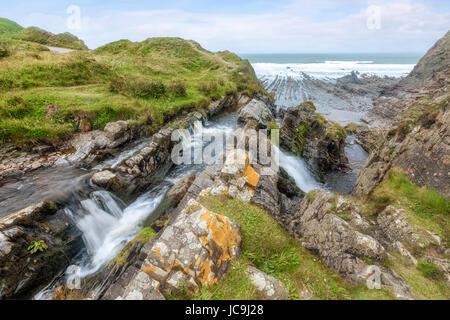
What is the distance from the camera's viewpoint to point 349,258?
597 centimetres

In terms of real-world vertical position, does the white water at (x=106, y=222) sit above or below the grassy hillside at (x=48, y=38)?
below

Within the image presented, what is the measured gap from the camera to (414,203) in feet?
26.0

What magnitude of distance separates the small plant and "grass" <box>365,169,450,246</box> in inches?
556

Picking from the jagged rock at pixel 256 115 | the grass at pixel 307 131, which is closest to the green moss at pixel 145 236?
the grass at pixel 307 131

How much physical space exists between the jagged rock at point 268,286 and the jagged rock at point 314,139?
1698 centimetres

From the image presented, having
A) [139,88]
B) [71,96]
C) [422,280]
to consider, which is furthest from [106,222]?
[139,88]

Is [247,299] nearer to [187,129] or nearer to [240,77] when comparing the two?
[187,129]

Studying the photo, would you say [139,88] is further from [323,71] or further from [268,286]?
[323,71]

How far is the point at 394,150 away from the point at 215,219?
12.0 m

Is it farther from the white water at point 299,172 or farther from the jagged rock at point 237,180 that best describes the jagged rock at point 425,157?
the jagged rock at point 237,180

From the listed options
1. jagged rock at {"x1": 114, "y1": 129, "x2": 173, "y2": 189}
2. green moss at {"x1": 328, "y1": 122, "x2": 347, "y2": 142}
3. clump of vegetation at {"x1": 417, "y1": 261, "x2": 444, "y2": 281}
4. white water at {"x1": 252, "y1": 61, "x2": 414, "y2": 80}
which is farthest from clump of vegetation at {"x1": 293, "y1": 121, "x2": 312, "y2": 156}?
white water at {"x1": 252, "y1": 61, "x2": 414, "y2": 80}

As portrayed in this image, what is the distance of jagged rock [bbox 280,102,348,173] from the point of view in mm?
20094

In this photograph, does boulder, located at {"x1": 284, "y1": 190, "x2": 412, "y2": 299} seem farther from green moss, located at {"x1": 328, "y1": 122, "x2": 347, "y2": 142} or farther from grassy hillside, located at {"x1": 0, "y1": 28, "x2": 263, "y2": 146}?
grassy hillside, located at {"x1": 0, "y1": 28, "x2": 263, "y2": 146}

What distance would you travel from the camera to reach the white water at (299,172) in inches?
671
